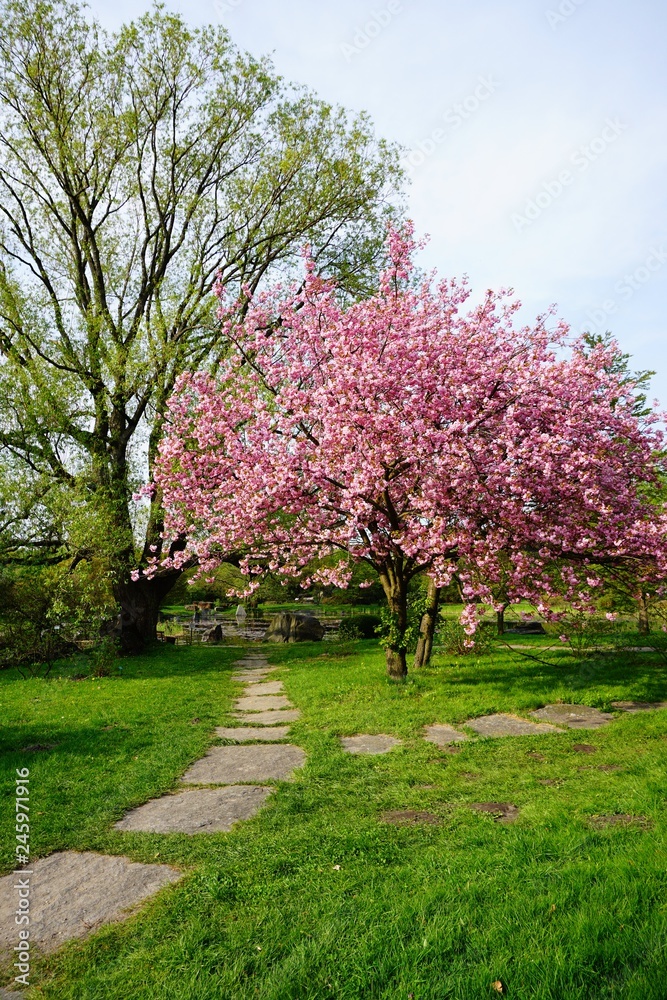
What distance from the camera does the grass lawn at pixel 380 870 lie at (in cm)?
341

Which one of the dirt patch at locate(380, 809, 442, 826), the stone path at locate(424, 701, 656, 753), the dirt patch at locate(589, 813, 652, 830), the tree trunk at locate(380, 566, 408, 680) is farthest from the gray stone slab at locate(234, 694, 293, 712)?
the dirt patch at locate(589, 813, 652, 830)

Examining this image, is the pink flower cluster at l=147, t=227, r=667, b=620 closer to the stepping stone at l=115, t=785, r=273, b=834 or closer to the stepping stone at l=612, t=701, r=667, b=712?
the stepping stone at l=612, t=701, r=667, b=712

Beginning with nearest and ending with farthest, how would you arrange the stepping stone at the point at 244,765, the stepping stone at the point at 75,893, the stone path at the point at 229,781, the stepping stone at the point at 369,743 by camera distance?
the stepping stone at the point at 75,893 → the stone path at the point at 229,781 → the stepping stone at the point at 244,765 → the stepping stone at the point at 369,743

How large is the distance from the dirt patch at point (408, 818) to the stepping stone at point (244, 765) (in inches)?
68.5

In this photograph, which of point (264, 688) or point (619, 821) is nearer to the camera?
point (619, 821)

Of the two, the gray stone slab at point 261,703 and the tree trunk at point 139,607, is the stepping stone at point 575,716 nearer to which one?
the gray stone slab at point 261,703

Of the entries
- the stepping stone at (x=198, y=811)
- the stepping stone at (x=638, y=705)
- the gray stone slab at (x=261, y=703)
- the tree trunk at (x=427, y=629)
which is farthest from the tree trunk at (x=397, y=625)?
the stepping stone at (x=198, y=811)

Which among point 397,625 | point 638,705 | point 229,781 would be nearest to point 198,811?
point 229,781

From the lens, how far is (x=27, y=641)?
58.8 feet

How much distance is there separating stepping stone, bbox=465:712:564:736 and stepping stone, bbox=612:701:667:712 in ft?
5.96

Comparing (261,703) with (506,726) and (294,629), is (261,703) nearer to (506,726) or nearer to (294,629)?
(506,726)

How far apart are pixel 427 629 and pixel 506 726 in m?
5.44

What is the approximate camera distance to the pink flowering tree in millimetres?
10648

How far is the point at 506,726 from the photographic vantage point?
9578 mm
